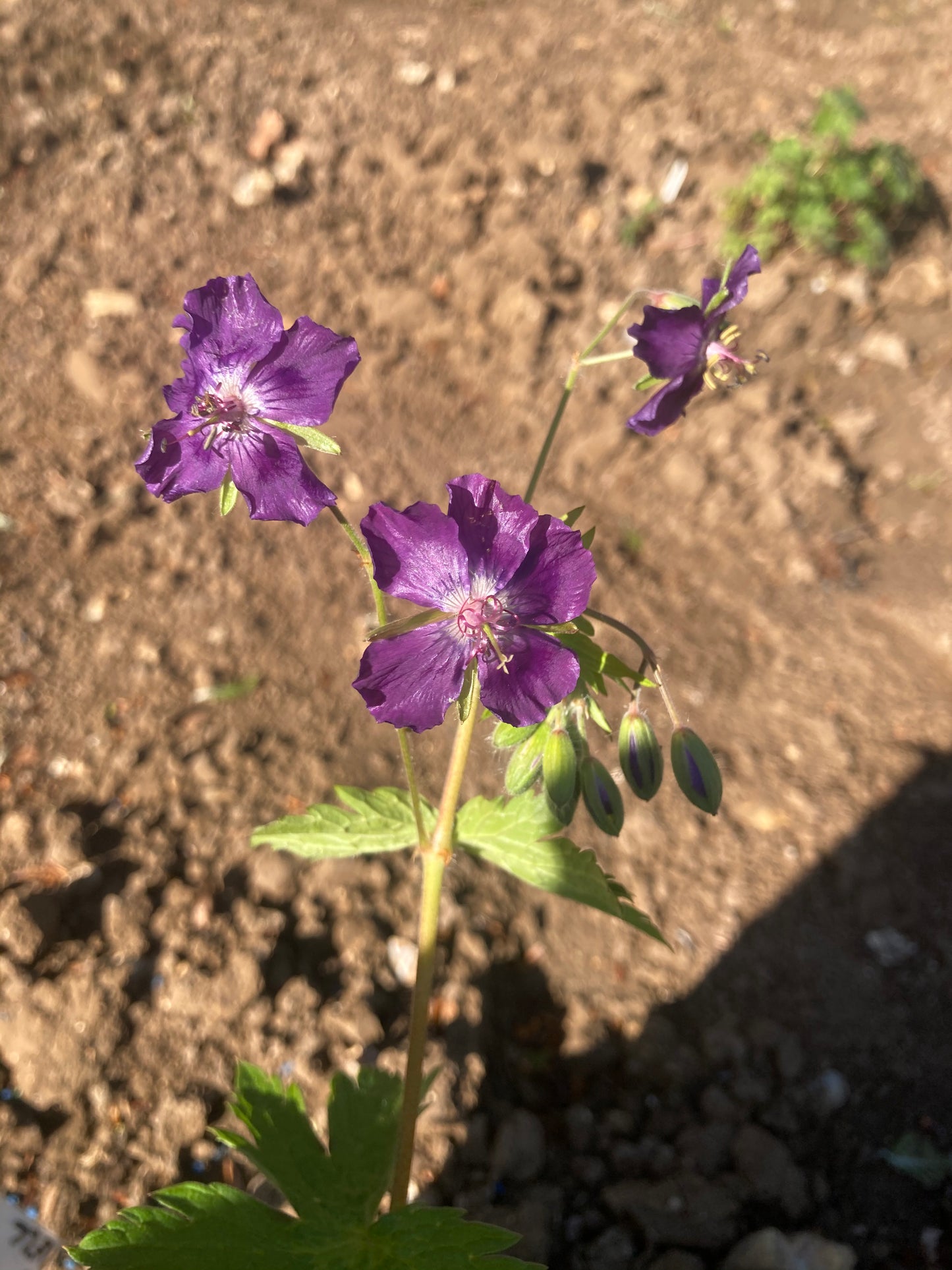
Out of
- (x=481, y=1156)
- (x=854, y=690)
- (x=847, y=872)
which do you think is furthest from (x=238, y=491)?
(x=854, y=690)

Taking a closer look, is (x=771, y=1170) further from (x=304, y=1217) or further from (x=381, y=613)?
(x=381, y=613)

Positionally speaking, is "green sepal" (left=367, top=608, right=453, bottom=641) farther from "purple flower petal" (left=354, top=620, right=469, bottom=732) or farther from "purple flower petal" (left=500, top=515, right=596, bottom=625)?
"purple flower petal" (left=500, top=515, right=596, bottom=625)

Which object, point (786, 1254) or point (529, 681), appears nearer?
point (529, 681)

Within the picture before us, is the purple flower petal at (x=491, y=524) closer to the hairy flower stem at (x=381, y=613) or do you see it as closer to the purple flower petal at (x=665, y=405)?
the hairy flower stem at (x=381, y=613)

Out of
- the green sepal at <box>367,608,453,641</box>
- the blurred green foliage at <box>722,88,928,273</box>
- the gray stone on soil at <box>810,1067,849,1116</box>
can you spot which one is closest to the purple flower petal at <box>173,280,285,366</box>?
the green sepal at <box>367,608,453,641</box>

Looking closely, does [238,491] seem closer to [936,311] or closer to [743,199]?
[743,199]

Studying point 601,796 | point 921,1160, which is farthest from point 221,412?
point 921,1160

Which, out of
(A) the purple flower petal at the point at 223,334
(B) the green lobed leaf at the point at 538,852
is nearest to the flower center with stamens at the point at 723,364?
→ (A) the purple flower petal at the point at 223,334
